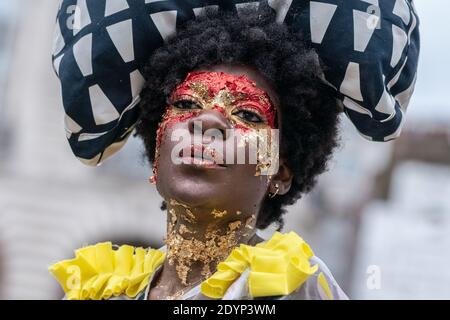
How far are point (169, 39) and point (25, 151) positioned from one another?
1022 centimetres

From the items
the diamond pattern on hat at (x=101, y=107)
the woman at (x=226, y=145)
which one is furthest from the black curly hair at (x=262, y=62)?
the diamond pattern on hat at (x=101, y=107)

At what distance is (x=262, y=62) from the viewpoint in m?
2.87

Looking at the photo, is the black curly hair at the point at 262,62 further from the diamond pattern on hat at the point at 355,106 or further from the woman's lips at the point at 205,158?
the woman's lips at the point at 205,158

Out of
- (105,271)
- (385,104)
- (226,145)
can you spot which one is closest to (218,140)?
(226,145)

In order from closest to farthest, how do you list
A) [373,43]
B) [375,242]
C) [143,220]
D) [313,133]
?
[373,43] < [313,133] < [375,242] < [143,220]

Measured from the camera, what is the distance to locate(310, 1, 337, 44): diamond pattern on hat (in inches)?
111

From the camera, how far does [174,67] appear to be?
9.61ft

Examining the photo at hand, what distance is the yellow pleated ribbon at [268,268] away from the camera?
255cm

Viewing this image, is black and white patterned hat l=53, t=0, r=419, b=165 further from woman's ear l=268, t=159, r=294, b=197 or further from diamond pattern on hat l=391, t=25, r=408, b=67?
woman's ear l=268, t=159, r=294, b=197

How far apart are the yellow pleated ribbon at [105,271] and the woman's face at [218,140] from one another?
0.38 m

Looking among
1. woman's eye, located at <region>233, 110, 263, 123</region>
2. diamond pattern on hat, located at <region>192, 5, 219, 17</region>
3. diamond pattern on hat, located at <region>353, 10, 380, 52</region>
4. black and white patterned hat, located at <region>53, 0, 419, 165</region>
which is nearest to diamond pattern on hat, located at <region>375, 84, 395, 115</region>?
black and white patterned hat, located at <region>53, 0, 419, 165</region>

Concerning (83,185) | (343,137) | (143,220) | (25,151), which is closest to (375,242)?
(143,220)

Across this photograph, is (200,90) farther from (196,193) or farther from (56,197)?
(56,197)

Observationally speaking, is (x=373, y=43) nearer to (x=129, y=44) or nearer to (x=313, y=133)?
(x=313, y=133)
